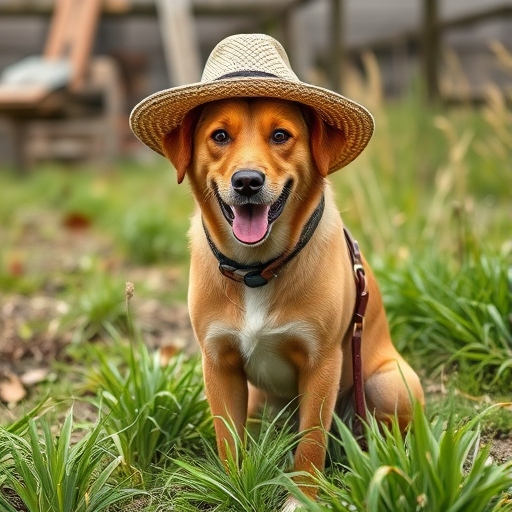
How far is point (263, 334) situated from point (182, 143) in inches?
25.1

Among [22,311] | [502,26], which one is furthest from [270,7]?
[22,311]

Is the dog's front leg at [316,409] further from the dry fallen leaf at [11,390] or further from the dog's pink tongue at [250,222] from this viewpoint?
the dry fallen leaf at [11,390]

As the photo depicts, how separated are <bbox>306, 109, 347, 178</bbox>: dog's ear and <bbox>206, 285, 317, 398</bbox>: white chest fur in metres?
0.42

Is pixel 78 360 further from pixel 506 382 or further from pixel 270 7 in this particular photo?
pixel 270 7

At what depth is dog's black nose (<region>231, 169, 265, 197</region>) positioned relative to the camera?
243 cm

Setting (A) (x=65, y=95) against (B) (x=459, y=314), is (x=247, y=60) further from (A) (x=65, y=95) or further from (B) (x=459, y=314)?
(A) (x=65, y=95)

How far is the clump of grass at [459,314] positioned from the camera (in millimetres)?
3508

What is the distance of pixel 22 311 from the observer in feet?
16.4

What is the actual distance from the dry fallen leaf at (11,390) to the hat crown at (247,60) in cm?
171

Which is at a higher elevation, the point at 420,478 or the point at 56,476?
the point at 420,478

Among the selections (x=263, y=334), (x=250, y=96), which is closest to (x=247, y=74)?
(x=250, y=96)

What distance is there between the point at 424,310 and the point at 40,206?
5.31 m

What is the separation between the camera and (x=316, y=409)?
2693mm

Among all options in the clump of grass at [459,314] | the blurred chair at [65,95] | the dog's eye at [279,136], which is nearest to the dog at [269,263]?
the dog's eye at [279,136]
